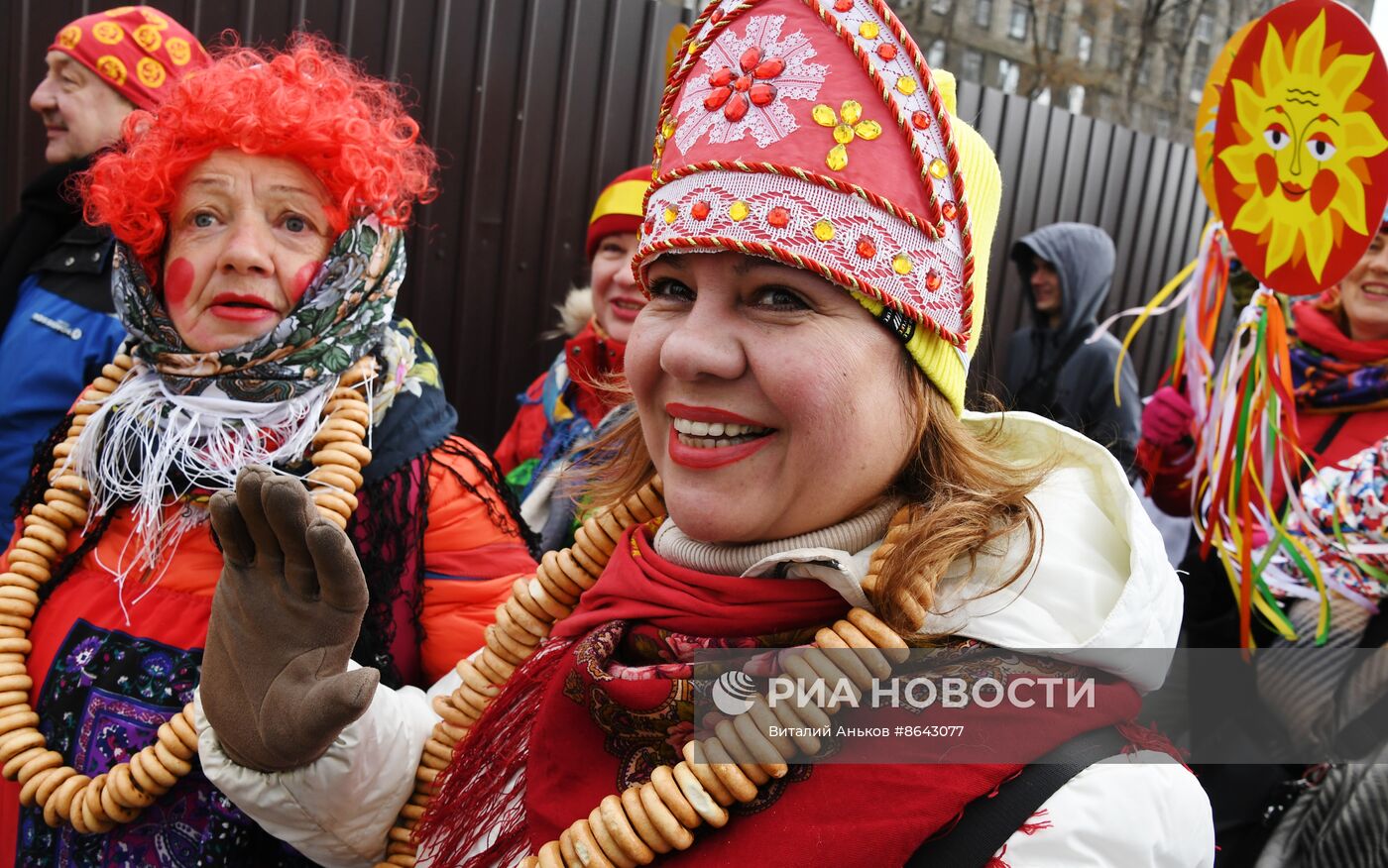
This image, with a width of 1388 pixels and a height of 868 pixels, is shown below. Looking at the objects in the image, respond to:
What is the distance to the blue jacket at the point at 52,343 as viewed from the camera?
8.77 feet

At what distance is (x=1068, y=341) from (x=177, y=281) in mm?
3805

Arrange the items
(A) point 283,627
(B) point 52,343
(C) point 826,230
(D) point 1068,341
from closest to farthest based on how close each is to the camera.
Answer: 1. (C) point 826,230
2. (A) point 283,627
3. (B) point 52,343
4. (D) point 1068,341

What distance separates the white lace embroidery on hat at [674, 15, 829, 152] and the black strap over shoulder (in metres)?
0.79

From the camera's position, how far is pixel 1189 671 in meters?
2.90

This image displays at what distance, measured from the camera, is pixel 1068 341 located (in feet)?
15.3

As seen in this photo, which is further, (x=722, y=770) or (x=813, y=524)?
(x=813, y=524)

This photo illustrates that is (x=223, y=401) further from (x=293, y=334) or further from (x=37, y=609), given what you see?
(x=37, y=609)

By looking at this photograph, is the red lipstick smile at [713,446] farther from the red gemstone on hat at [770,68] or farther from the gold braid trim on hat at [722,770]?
the red gemstone on hat at [770,68]

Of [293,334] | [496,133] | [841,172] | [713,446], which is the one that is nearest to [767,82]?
[841,172]

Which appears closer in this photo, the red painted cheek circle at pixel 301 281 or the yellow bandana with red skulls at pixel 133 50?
the red painted cheek circle at pixel 301 281

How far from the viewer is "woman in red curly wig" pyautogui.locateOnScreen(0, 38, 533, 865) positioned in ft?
5.99

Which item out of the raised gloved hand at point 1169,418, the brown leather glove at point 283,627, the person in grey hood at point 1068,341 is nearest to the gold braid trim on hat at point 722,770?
the brown leather glove at point 283,627

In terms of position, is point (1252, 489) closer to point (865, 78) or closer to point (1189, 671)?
point (1189, 671)

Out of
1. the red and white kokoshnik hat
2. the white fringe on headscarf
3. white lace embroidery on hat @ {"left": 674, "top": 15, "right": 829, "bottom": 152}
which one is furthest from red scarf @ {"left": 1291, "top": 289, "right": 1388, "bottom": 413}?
the white fringe on headscarf
